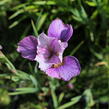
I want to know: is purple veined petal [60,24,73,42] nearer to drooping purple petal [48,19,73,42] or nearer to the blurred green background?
drooping purple petal [48,19,73,42]

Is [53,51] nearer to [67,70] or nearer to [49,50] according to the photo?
[49,50]

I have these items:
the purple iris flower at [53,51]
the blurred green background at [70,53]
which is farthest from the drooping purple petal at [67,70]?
the blurred green background at [70,53]

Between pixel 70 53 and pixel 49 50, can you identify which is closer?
pixel 49 50

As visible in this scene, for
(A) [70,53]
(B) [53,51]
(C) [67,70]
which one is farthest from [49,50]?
(A) [70,53]

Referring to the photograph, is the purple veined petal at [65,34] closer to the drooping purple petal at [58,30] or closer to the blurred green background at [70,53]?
the drooping purple petal at [58,30]

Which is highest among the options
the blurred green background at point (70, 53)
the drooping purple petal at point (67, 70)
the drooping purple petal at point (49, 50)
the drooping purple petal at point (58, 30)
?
the drooping purple petal at point (58, 30)

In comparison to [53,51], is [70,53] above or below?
below

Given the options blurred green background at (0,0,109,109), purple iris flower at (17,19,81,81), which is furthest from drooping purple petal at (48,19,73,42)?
blurred green background at (0,0,109,109)

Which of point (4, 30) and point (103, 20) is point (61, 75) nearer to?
point (103, 20)
